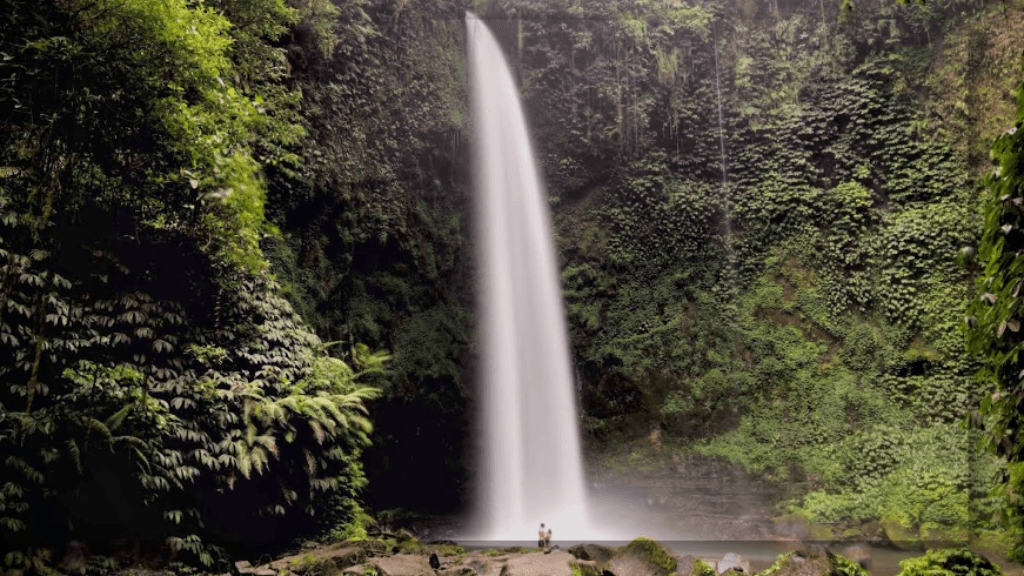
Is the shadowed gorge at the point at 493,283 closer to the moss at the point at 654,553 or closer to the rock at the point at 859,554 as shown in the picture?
the moss at the point at 654,553

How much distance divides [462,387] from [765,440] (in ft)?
20.4

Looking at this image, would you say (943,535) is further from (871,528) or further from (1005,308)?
(1005,308)

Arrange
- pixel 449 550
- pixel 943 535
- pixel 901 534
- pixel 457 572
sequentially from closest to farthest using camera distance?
pixel 457 572
pixel 449 550
pixel 943 535
pixel 901 534

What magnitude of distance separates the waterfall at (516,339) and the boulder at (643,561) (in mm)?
5235

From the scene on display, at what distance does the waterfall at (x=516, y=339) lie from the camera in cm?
1292

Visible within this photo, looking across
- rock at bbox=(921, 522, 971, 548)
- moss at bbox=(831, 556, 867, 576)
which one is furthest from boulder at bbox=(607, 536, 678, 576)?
rock at bbox=(921, 522, 971, 548)

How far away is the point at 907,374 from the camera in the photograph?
1245cm

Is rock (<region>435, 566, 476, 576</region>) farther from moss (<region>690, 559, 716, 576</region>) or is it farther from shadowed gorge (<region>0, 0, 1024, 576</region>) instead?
moss (<region>690, 559, 716, 576</region>)

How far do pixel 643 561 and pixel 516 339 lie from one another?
7.54 metres

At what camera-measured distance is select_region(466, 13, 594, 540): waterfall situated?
12.9m

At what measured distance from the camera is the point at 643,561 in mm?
6969

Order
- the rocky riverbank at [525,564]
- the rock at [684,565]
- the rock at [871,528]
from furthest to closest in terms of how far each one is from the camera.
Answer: the rock at [871,528] < the rock at [684,565] < the rocky riverbank at [525,564]

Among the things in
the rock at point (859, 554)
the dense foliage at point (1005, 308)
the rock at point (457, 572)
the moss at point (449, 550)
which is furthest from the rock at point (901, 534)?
the dense foliage at point (1005, 308)

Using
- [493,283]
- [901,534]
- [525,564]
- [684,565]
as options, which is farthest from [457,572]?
[901,534]
